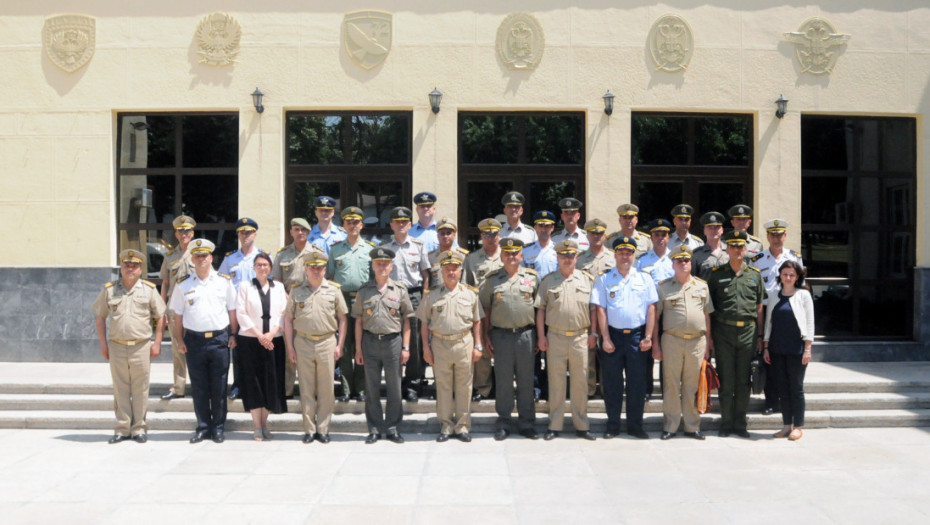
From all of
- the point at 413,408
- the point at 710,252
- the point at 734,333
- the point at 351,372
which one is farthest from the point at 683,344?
the point at 351,372

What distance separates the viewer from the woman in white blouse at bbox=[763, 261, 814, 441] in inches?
321

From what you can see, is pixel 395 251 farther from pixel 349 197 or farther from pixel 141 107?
pixel 141 107

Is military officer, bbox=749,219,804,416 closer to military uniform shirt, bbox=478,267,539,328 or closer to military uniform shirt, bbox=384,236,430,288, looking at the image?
military uniform shirt, bbox=478,267,539,328

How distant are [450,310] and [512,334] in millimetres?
695

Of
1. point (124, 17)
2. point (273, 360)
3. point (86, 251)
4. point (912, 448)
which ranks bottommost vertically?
point (912, 448)

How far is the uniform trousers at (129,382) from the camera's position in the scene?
26.5 feet

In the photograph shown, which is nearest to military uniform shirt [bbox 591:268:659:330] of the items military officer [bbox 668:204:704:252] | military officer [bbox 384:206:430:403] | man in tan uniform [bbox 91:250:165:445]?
military officer [bbox 668:204:704:252]

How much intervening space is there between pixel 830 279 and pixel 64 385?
33.8 ft

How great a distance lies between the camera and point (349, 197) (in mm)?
11586

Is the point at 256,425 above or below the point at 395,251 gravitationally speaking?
below

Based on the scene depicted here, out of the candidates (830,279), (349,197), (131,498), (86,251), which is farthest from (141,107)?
(830,279)

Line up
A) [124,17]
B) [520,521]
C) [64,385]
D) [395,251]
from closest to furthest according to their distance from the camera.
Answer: [520,521], [395,251], [64,385], [124,17]

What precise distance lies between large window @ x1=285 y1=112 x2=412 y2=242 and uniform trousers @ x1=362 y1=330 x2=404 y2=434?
12.7 feet

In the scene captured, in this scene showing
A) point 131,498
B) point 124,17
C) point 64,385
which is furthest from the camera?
point 124,17
